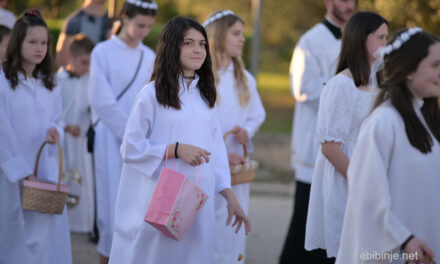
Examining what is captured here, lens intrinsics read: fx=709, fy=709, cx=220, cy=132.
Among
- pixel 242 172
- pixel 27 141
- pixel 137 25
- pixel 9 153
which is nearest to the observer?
pixel 9 153

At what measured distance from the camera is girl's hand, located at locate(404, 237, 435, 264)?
10.6ft

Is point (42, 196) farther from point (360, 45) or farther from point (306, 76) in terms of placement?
point (306, 76)

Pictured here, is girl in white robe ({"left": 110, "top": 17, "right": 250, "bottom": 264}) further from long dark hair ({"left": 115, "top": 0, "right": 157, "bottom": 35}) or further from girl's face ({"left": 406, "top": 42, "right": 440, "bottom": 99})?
long dark hair ({"left": 115, "top": 0, "right": 157, "bottom": 35})

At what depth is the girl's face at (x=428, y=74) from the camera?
349 centimetres

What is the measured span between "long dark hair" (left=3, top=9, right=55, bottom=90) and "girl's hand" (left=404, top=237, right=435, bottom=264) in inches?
123

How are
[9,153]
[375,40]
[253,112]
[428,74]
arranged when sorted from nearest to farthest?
[428,74] < [375,40] < [9,153] < [253,112]

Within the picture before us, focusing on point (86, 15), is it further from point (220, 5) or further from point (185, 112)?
point (220, 5)

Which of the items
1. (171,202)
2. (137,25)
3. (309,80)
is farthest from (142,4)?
(171,202)

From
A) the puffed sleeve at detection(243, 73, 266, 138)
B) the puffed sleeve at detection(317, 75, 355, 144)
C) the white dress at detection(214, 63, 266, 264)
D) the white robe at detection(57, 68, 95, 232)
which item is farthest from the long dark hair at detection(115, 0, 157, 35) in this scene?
the puffed sleeve at detection(317, 75, 355, 144)

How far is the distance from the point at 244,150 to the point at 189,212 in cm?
178

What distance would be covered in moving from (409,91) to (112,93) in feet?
10.5

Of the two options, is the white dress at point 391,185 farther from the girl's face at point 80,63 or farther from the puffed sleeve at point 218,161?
the girl's face at point 80,63

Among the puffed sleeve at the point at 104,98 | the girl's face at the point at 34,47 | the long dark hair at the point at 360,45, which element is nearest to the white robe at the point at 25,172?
the girl's face at the point at 34,47

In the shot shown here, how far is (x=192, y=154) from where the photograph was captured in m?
4.04
